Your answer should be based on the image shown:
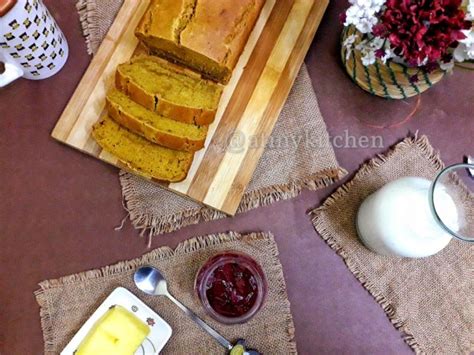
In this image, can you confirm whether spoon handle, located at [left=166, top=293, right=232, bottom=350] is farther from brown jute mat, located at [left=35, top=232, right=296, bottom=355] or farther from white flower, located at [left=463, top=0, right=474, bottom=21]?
white flower, located at [left=463, top=0, right=474, bottom=21]

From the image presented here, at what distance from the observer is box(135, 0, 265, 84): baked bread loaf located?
133 centimetres

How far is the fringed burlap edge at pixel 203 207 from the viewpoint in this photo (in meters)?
1.43

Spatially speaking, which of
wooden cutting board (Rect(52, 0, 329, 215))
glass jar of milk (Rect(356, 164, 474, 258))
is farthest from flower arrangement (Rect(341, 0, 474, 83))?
wooden cutting board (Rect(52, 0, 329, 215))

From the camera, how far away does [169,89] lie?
4.53 feet

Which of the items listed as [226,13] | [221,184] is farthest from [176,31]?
[221,184]

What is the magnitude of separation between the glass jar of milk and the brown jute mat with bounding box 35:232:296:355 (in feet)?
0.95

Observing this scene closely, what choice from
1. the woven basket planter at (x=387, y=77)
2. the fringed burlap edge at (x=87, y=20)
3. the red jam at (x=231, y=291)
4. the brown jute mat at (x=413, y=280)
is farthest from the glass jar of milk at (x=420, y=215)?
the fringed burlap edge at (x=87, y=20)

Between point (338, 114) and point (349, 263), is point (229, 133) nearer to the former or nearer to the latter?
point (338, 114)

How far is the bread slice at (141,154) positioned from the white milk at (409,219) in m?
0.48

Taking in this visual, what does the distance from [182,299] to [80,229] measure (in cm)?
32

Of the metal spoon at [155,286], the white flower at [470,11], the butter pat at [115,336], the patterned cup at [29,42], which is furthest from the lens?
the metal spoon at [155,286]

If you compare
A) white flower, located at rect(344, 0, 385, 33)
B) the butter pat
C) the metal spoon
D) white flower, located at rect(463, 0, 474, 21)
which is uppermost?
white flower, located at rect(463, 0, 474, 21)

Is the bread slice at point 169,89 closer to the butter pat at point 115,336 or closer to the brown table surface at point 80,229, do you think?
the brown table surface at point 80,229

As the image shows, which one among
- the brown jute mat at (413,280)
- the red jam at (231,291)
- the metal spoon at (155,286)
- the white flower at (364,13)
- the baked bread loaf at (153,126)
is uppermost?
the white flower at (364,13)
